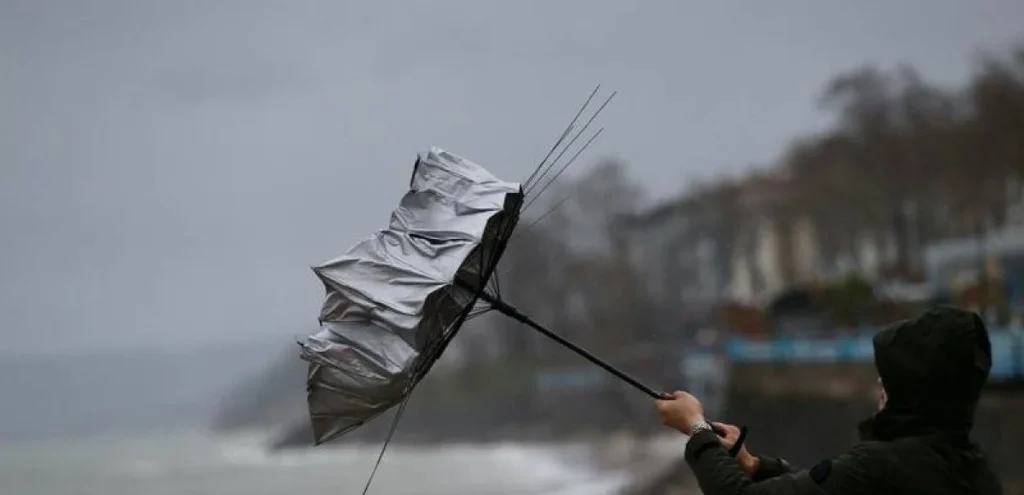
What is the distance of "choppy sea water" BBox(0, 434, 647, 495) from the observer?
31.0 meters

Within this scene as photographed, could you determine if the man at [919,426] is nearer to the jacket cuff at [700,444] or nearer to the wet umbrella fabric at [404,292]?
the jacket cuff at [700,444]

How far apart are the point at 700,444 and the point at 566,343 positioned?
309 millimetres

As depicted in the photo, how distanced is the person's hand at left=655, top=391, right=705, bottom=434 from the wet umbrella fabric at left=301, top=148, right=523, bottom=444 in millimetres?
346

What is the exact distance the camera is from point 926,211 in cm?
3597

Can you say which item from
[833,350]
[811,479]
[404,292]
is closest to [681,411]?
[811,479]

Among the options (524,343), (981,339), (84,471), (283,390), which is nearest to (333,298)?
(981,339)

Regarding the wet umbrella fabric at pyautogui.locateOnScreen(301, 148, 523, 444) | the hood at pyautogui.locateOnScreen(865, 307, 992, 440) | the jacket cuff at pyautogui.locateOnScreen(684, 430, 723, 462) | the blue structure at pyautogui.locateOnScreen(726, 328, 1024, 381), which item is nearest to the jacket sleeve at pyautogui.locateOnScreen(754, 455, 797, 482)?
the jacket cuff at pyautogui.locateOnScreen(684, 430, 723, 462)

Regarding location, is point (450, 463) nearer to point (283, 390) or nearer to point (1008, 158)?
point (1008, 158)

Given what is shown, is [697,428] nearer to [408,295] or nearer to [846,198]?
[408,295]

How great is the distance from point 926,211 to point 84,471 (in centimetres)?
2117

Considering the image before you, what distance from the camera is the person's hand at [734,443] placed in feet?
6.44

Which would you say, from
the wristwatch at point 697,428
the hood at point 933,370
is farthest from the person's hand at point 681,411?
the hood at point 933,370

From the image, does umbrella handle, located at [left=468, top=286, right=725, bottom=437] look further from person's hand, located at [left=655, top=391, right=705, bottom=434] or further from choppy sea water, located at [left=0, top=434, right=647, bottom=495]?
choppy sea water, located at [left=0, top=434, right=647, bottom=495]

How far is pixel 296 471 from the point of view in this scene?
39.0 metres
